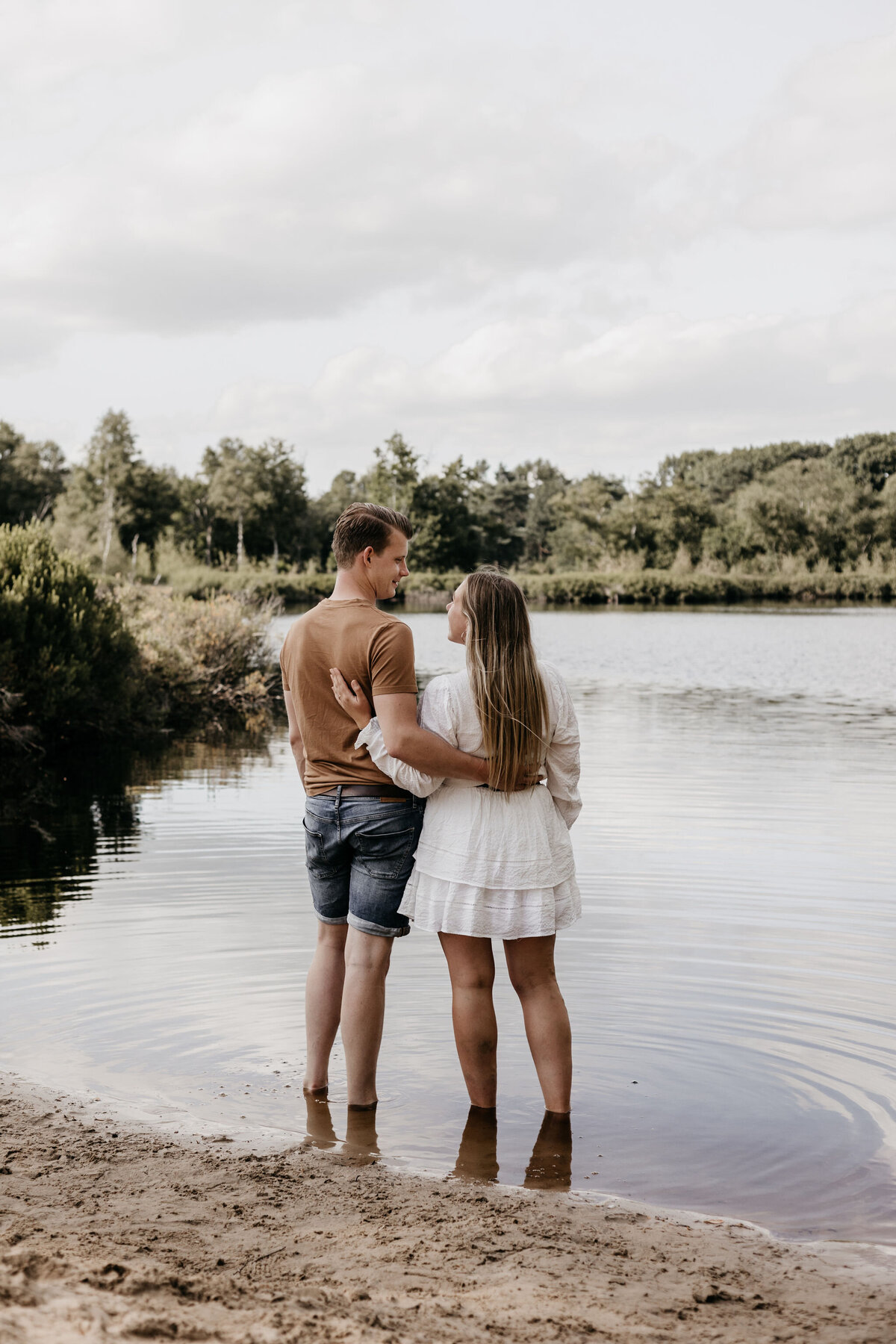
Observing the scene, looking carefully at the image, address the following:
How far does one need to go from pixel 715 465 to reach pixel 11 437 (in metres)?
58.9

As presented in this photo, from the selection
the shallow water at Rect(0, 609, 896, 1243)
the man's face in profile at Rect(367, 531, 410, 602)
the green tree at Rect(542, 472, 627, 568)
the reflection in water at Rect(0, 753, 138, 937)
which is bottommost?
the shallow water at Rect(0, 609, 896, 1243)

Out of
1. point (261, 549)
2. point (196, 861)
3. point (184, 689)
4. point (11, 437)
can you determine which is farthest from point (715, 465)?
point (196, 861)

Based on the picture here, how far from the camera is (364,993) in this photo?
3.93 meters

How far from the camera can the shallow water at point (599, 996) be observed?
3.89 m

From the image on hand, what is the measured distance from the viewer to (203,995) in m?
5.46

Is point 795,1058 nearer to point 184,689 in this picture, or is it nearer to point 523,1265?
point 523,1265

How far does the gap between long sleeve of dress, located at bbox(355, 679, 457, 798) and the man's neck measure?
39cm

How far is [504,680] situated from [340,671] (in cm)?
52

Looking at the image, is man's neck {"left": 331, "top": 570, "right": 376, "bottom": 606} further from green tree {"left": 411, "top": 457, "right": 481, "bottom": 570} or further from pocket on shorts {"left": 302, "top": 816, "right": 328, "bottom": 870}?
green tree {"left": 411, "top": 457, "right": 481, "bottom": 570}

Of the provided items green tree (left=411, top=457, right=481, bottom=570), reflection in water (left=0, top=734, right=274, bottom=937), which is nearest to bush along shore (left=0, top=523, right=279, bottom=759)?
reflection in water (left=0, top=734, right=274, bottom=937)

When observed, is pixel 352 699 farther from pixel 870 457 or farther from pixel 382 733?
pixel 870 457

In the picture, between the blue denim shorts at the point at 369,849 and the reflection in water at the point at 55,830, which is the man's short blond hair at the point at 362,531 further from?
the reflection in water at the point at 55,830

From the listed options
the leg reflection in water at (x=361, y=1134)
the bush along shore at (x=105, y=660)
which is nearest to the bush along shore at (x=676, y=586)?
the bush along shore at (x=105, y=660)

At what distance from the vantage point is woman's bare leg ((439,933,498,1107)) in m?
3.90
